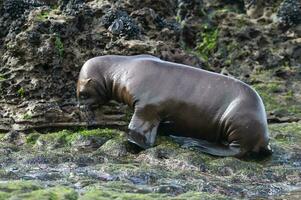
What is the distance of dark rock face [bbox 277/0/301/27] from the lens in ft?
40.3

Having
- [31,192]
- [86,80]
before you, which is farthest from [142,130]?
[31,192]

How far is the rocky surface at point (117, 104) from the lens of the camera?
601 centimetres

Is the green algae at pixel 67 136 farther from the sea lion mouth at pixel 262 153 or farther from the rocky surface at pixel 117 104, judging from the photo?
the sea lion mouth at pixel 262 153

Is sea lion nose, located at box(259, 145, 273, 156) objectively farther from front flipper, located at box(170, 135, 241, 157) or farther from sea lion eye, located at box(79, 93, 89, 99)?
sea lion eye, located at box(79, 93, 89, 99)

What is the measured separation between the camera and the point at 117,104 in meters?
8.23

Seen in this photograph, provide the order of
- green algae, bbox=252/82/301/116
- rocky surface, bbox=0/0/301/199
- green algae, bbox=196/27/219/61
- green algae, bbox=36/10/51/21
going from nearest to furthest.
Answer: rocky surface, bbox=0/0/301/199, green algae, bbox=36/10/51/21, green algae, bbox=252/82/301/116, green algae, bbox=196/27/219/61

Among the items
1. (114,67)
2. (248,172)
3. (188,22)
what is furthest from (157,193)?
(188,22)

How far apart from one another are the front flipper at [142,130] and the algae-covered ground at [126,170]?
0.32 feet

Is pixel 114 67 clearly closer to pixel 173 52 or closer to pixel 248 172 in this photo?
pixel 173 52

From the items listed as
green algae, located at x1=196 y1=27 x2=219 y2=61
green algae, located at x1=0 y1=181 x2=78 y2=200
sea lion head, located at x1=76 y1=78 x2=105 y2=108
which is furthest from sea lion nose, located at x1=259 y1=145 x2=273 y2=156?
green algae, located at x1=196 y1=27 x2=219 y2=61

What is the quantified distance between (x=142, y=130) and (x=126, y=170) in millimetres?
1146

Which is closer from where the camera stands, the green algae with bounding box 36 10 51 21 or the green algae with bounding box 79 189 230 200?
the green algae with bounding box 79 189 230 200

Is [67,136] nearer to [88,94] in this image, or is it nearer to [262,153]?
[88,94]

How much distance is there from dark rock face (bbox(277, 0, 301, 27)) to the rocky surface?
0.06ft
